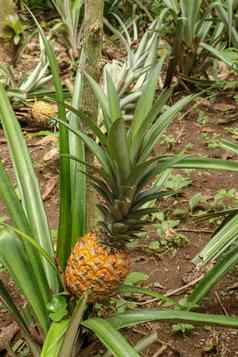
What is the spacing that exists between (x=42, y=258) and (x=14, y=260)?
0.52 feet

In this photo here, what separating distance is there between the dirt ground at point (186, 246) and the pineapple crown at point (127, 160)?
0.45 m

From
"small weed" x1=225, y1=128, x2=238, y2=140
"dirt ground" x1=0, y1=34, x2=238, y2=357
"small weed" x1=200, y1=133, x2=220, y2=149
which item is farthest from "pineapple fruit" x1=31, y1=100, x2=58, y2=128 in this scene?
"small weed" x1=225, y1=128, x2=238, y2=140

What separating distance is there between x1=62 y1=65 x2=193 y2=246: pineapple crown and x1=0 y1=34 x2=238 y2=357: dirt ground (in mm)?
454

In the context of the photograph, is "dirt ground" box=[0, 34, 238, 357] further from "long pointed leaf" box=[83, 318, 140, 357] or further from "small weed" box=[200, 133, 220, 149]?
"long pointed leaf" box=[83, 318, 140, 357]

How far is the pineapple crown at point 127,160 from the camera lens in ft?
4.65

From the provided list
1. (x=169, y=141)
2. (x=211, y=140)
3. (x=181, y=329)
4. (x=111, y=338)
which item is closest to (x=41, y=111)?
(x=169, y=141)

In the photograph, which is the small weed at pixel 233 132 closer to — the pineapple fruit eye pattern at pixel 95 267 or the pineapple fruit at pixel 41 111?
the pineapple fruit at pixel 41 111

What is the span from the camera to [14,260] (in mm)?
1539

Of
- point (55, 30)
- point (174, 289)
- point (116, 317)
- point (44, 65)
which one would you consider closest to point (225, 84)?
point (44, 65)

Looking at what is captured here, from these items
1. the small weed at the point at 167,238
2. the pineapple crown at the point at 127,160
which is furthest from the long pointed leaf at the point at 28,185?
the small weed at the point at 167,238

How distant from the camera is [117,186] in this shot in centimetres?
146

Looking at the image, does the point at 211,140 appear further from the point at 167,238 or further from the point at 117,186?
the point at 117,186

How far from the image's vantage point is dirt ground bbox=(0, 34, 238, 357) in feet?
6.61

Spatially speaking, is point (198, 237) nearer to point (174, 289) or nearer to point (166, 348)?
point (174, 289)
